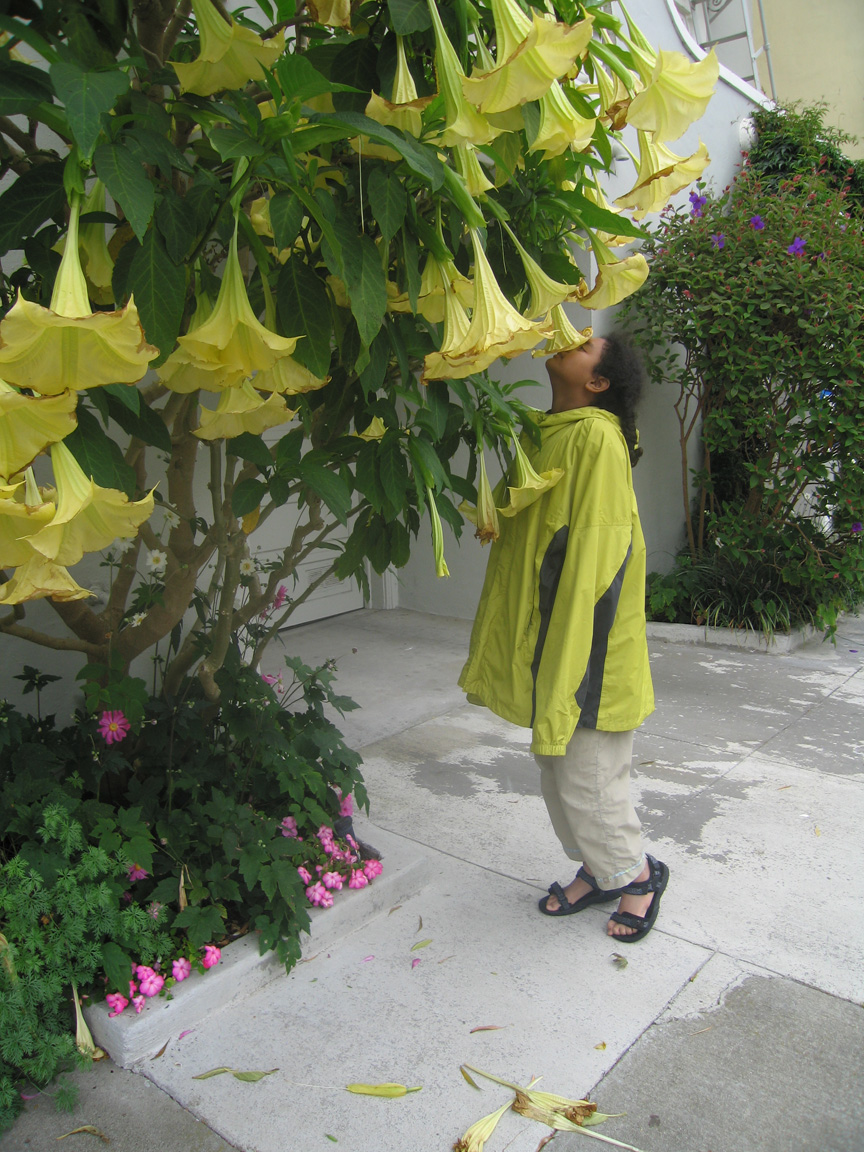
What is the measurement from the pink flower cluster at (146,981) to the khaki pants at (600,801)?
98 centimetres

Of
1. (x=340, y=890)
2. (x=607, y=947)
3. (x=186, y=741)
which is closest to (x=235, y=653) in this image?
(x=186, y=741)

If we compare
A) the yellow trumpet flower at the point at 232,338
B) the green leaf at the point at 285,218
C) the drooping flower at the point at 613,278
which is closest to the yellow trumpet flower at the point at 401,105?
the green leaf at the point at 285,218

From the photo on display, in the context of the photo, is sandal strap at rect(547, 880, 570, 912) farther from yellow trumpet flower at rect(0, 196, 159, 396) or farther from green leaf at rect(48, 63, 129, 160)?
green leaf at rect(48, 63, 129, 160)

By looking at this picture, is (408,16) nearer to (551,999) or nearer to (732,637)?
(551,999)

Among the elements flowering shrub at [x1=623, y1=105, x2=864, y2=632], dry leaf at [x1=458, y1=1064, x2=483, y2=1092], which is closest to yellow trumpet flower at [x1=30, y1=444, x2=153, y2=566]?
dry leaf at [x1=458, y1=1064, x2=483, y2=1092]

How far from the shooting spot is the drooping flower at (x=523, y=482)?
6.89 feet

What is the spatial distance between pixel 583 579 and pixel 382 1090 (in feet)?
4.08

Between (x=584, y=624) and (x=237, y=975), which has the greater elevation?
(x=584, y=624)

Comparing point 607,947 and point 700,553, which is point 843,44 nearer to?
point 700,553

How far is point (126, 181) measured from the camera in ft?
3.81

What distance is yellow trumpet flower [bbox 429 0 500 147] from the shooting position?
126 centimetres

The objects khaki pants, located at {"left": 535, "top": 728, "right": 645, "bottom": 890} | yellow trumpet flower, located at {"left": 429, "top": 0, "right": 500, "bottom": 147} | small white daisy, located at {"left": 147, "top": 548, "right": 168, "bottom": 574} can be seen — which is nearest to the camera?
yellow trumpet flower, located at {"left": 429, "top": 0, "right": 500, "bottom": 147}

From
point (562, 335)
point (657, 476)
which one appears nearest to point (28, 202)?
point (562, 335)

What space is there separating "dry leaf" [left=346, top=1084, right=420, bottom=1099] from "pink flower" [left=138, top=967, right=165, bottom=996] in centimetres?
51
